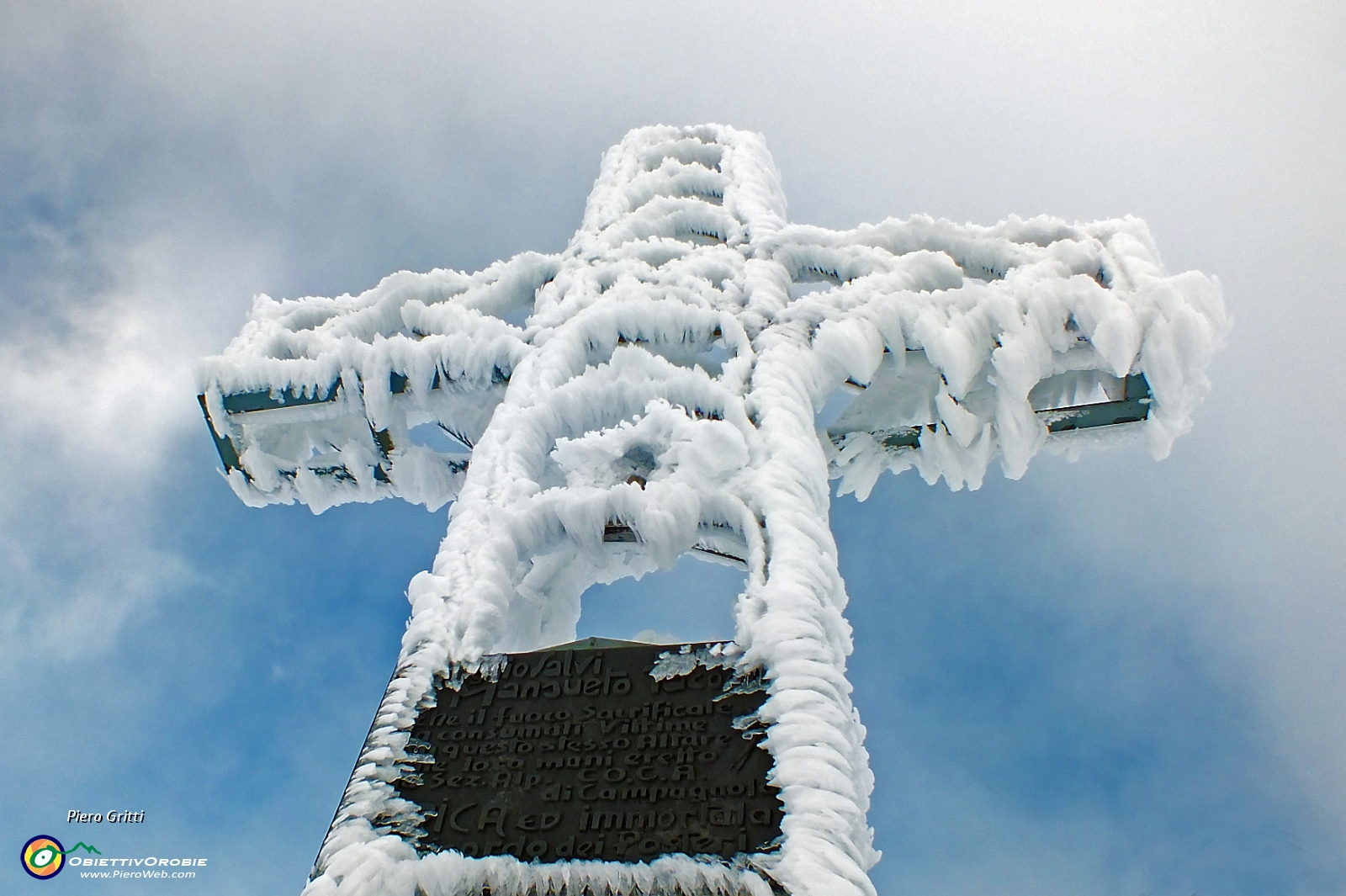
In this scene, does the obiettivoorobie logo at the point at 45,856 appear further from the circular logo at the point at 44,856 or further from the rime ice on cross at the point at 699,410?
the rime ice on cross at the point at 699,410

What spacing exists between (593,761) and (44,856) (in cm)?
1177


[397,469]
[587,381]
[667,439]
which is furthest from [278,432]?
[667,439]

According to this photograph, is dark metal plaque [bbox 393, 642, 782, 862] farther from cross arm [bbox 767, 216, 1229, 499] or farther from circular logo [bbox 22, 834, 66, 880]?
circular logo [bbox 22, 834, 66, 880]

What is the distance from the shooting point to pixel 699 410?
31.6 feet

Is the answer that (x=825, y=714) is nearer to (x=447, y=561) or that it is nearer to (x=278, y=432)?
(x=447, y=561)

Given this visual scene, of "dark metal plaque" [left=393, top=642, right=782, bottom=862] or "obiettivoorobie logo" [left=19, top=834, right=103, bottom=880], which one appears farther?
"obiettivoorobie logo" [left=19, top=834, right=103, bottom=880]

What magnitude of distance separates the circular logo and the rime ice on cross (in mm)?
6371

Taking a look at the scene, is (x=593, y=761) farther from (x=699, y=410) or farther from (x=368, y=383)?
(x=368, y=383)

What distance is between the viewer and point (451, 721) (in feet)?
23.0

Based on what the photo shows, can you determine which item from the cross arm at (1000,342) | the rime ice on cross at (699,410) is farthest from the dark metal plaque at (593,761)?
the cross arm at (1000,342)

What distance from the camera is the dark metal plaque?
5961 millimetres

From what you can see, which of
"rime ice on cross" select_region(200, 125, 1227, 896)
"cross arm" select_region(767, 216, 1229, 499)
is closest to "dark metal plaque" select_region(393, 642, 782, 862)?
"rime ice on cross" select_region(200, 125, 1227, 896)

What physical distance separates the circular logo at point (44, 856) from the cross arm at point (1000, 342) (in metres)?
12.3

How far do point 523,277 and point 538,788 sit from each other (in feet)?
26.5
